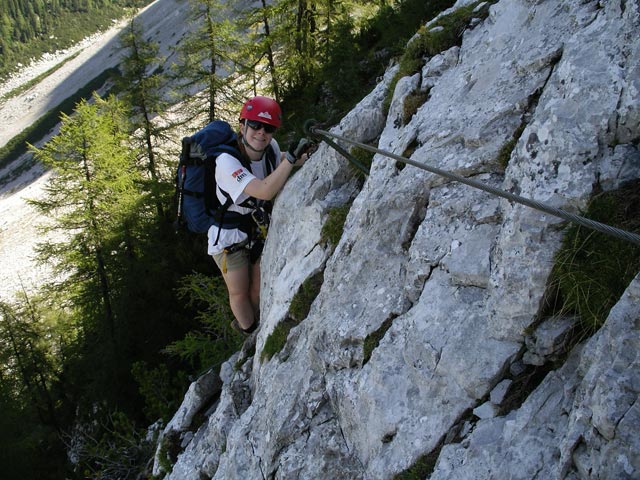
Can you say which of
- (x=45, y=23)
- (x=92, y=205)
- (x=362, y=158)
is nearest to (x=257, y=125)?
(x=362, y=158)

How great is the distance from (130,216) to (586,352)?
1945cm

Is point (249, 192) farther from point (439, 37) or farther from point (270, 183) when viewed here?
point (439, 37)

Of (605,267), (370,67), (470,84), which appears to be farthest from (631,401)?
(370,67)

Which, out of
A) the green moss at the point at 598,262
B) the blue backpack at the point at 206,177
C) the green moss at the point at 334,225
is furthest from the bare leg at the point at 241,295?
the green moss at the point at 598,262

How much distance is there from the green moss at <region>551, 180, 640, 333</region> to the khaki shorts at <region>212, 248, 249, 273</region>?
5417mm

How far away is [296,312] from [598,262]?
3.99 meters

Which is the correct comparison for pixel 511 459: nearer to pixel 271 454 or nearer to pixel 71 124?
pixel 271 454

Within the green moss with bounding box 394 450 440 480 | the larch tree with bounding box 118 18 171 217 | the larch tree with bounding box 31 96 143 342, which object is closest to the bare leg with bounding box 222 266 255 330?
the green moss with bounding box 394 450 440 480

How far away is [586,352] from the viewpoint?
10.8 feet

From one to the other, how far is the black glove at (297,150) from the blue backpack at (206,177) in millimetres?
792

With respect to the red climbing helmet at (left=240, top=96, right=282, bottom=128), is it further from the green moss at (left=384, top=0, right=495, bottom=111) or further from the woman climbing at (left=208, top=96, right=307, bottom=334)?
the green moss at (left=384, top=0, right=495, bottom=111)

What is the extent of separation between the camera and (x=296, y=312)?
261 inches

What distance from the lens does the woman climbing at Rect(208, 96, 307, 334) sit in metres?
6.64

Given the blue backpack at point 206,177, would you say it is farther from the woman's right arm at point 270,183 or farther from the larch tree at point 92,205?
the larch tree at point 92,205
